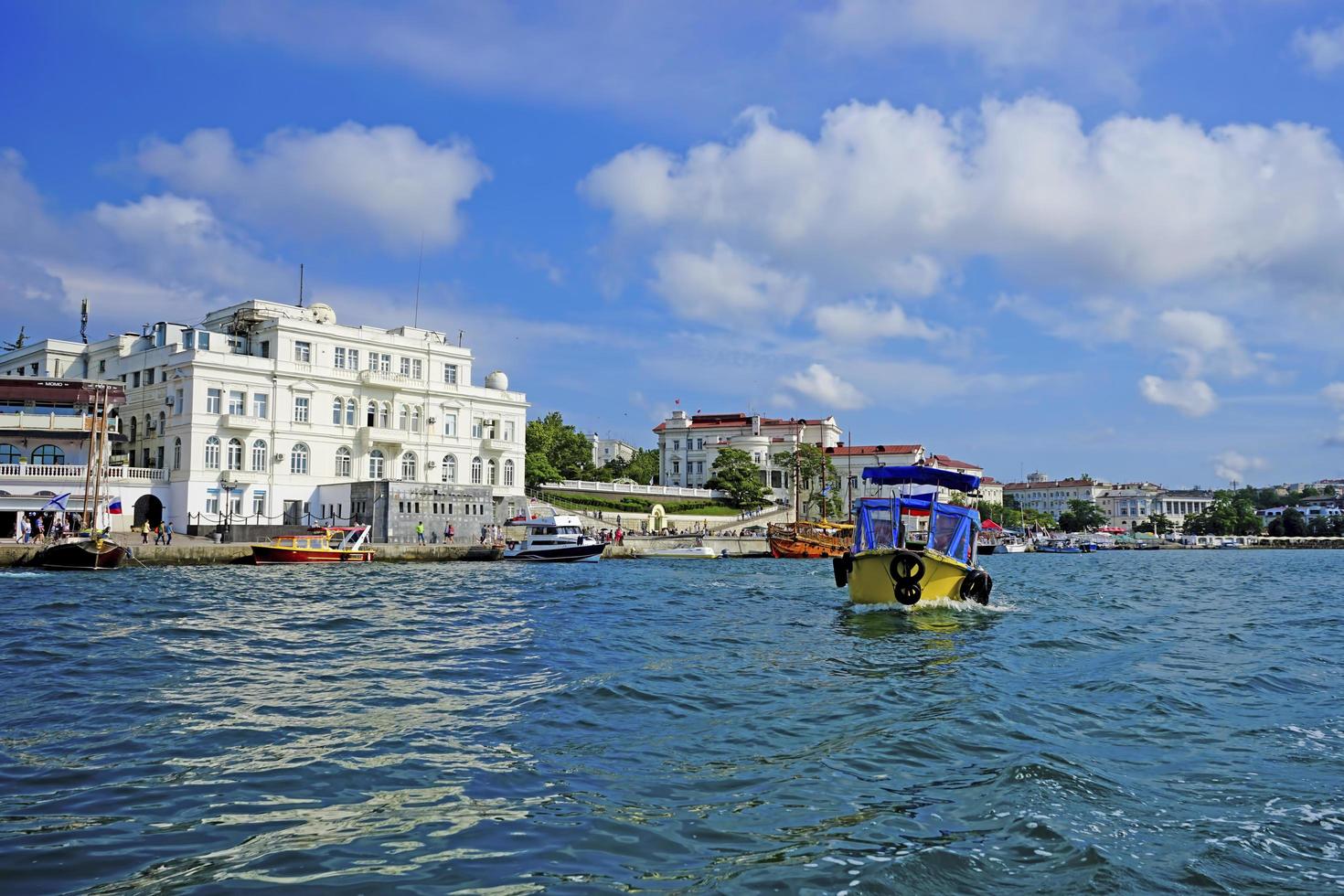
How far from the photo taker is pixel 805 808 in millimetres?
6359

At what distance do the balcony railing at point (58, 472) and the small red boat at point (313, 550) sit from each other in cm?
1100

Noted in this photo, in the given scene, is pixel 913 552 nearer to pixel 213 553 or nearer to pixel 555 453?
pixel 213 553

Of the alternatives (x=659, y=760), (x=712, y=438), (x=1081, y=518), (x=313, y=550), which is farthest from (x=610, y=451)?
(x=659, y=760)

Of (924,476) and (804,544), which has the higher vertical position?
(924,476)

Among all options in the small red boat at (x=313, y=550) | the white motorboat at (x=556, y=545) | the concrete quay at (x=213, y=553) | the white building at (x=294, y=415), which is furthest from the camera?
the white building at (x=294, y=415)

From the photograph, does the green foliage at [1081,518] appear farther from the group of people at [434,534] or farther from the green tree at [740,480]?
the group of people at [434,534]

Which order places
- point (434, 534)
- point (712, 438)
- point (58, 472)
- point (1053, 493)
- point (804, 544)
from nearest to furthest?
point (58, 472) → point (434, 534) → point (804, 544) → point (712, 438) → point (1053, 493)

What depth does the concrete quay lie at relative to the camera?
3450 centimetres

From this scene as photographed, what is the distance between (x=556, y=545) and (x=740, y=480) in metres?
39.5

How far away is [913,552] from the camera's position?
2055 centimetres

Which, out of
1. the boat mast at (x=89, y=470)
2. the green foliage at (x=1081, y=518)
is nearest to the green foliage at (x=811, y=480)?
the boat mast at (x=89, y=470)

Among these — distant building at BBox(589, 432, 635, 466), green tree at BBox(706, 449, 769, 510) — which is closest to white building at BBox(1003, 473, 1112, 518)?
distant building at BBox(589, 432, 635, 466)

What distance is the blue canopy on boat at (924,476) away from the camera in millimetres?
23453

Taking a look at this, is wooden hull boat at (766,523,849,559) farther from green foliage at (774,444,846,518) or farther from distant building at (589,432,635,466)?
distant building at (589,432,635,466)
